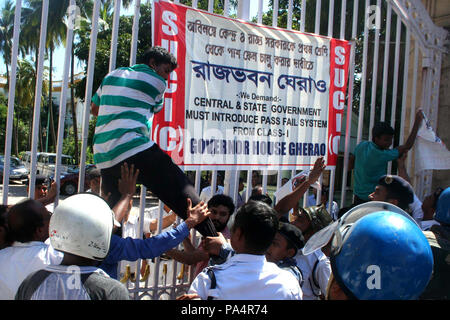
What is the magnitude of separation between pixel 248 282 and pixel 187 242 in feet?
4.06

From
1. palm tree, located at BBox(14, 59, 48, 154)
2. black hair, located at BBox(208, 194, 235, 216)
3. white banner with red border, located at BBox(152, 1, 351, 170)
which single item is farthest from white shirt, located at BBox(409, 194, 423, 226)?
palm tree, located at BBox(14, 59, 48, 154)

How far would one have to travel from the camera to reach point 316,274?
2.78 meters

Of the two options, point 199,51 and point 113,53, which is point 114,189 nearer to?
point 113,53

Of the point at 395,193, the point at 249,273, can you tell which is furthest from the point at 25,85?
the point at 249,273

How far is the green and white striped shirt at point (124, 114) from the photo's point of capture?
9.31 feet

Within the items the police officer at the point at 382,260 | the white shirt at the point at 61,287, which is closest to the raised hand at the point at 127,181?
the white shirt at the point at 61,287

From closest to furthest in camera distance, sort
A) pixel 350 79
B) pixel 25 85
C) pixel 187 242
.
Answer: pixel 187 242, pixel 350 79, pixel 25 85

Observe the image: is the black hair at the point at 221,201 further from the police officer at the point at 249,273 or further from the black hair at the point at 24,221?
the black hair at the point at 24,221

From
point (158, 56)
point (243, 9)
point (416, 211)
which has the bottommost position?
point (416, 211)

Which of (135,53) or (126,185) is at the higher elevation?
(135,53)

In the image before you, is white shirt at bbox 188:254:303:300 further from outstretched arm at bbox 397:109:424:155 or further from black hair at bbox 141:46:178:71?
outstretched arm at bbox 397:109:424:155

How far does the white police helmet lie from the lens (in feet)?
5.75

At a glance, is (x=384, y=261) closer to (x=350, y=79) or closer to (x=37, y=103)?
(x=37, y=103)
